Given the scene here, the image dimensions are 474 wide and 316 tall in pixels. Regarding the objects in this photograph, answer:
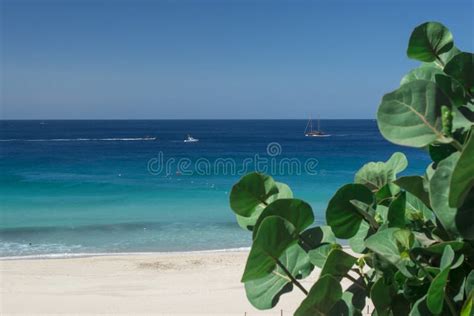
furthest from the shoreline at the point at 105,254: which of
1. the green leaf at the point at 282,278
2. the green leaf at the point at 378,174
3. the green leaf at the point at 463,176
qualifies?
the green leaf at the point at 463,176

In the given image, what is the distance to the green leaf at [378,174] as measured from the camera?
0.78 m

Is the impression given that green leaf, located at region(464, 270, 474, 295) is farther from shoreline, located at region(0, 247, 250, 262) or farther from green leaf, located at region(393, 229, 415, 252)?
shoreline, located at region(0, 247, 250, 262)

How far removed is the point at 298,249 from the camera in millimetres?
659

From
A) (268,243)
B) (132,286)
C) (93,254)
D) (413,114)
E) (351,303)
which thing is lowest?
(93,254)

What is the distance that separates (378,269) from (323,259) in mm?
77

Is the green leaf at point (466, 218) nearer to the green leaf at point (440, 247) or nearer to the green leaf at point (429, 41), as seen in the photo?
the green leaf at point (440, 247)

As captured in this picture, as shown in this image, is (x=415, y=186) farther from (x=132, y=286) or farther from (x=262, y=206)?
(x=132, y=286)

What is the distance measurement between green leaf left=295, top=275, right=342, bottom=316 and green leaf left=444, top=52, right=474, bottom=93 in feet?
0.85

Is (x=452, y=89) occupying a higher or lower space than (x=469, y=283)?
higher

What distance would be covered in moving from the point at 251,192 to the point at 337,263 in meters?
0.13

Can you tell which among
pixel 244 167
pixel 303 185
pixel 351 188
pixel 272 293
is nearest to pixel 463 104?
pixel 351 188

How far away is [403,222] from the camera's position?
1.94ft

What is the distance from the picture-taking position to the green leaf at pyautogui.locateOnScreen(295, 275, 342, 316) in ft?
1.86

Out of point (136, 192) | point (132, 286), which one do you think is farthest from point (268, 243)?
point (136, 192)
